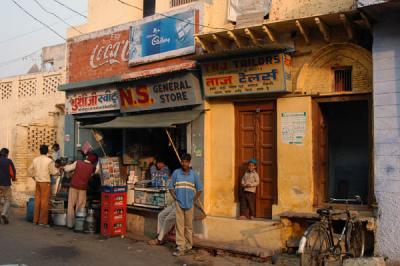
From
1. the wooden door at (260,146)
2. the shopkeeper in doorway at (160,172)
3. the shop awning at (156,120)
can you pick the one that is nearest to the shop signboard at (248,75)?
the wooden door at (260,146)

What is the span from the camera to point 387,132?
26.6ft

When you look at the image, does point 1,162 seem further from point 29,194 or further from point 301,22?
point 301,22

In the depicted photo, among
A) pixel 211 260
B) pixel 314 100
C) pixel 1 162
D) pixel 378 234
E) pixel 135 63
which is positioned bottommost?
pixel 211 260

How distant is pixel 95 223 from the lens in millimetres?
11453

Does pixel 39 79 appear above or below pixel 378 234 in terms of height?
above

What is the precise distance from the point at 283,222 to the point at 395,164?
7.59 feet

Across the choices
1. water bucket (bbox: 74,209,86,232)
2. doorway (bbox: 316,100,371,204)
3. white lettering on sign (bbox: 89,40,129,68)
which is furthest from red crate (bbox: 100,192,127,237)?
doorway (bbox: 316,100,371,204)

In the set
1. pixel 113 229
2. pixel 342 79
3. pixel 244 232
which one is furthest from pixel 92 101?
pixel 342 79

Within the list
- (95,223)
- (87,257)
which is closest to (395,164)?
(87,257)

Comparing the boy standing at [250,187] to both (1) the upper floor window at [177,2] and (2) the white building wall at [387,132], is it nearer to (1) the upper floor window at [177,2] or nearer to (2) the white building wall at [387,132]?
(2) the white building wall at [387,132]

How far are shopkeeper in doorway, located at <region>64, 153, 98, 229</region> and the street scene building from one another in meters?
0.03

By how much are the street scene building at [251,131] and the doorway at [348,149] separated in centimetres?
3

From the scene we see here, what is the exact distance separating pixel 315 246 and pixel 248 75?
4.10 m

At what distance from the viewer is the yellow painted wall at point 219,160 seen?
35.0ft
